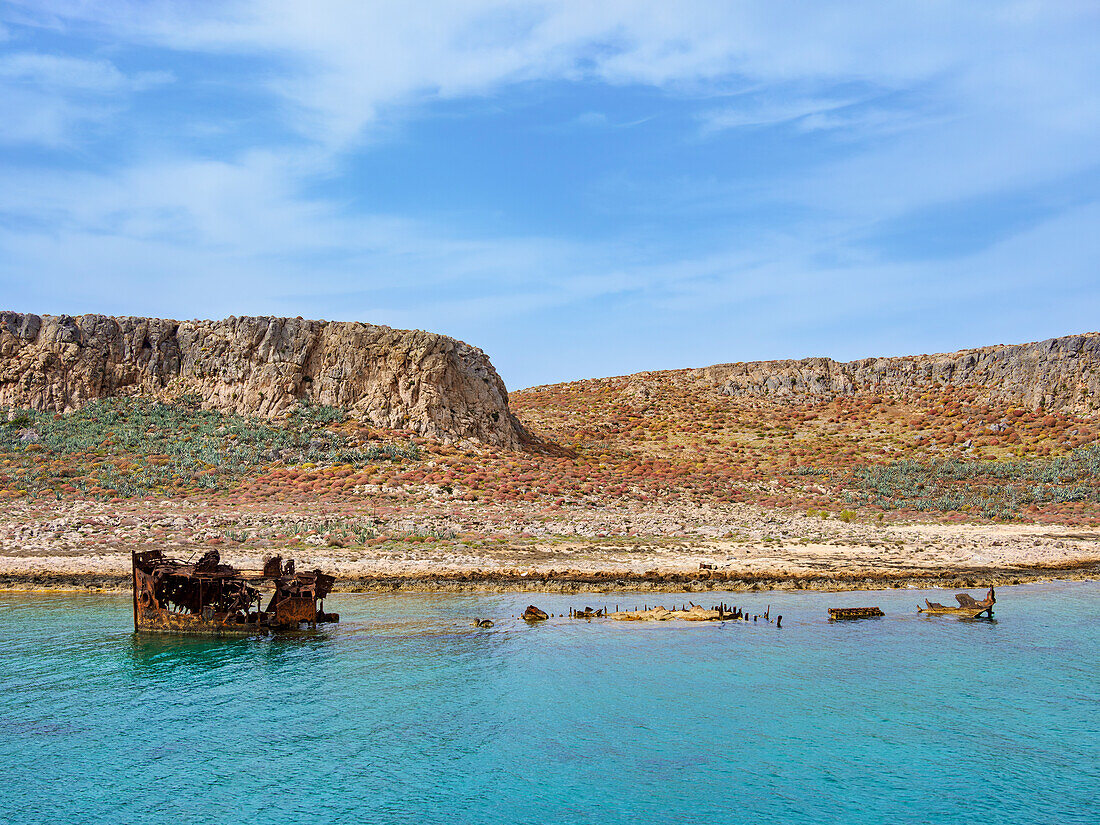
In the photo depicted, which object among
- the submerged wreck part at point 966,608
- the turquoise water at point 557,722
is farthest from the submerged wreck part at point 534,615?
the submerged wreck part at point 966,608

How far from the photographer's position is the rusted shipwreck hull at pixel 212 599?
2531 cm

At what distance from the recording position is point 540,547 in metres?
37.5

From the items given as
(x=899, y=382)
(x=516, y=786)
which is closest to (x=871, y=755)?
(x=516, y=786)

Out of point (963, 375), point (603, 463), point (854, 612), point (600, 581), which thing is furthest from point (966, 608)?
point (963, 375)

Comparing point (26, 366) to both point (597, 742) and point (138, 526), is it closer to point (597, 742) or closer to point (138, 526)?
point (138, 526)

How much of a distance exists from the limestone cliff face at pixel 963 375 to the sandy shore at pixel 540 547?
33887 mm

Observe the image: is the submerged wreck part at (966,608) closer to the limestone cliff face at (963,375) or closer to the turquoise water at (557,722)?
the turquoise water at (557,722)

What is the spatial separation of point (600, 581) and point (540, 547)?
19.8 ft

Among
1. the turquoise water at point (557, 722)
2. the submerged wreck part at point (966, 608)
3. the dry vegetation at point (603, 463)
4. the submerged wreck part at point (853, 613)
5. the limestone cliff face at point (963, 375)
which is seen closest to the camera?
the turquoise water at point (557, 722)

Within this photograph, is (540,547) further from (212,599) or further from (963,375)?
(963,375)

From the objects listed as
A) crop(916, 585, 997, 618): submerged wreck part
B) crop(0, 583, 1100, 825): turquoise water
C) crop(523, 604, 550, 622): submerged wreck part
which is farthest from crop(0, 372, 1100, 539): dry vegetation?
crop(916, 585, 997, 618): submerged wreck part

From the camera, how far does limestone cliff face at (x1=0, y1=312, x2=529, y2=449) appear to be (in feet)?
195

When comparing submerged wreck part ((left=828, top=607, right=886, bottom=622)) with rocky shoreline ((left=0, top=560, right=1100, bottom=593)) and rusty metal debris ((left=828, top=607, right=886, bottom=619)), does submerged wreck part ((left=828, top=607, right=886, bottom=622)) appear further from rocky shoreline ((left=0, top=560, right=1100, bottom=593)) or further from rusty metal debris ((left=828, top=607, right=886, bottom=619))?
rocky shoreline ((left=0, top=560, right=1100, bottom=593))

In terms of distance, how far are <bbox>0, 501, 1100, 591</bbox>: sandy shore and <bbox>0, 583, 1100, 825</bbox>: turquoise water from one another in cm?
632
